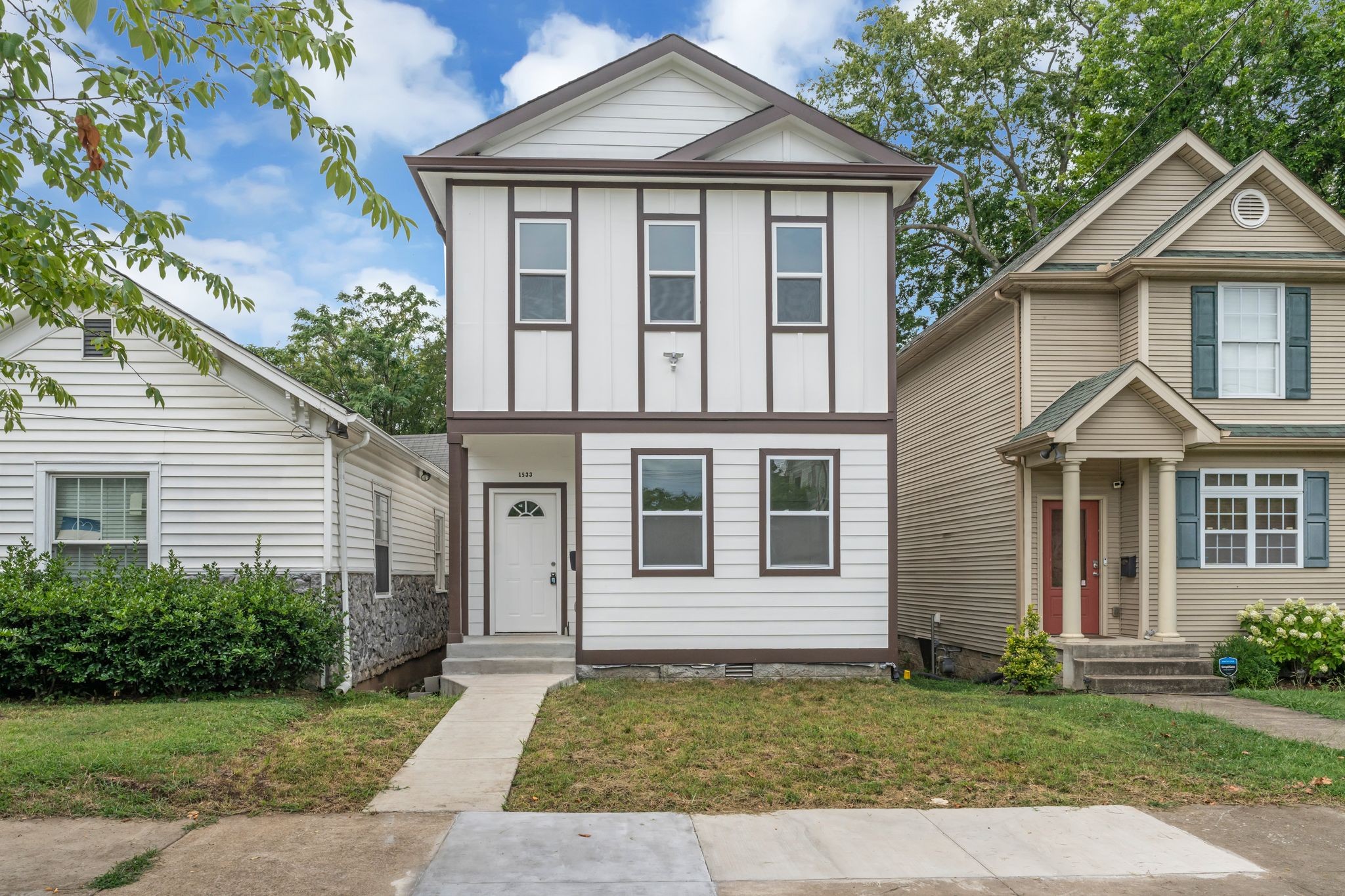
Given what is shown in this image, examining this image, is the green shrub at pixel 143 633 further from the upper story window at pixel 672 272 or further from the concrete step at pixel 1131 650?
the concrete step at pixel 1131 650

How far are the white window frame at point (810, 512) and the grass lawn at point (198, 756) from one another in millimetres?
4568

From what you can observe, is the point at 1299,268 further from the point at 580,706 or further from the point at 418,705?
the point at 418,705

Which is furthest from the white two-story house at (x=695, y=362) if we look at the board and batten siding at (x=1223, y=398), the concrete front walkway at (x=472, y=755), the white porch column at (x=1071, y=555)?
the board and batten siding at (x=1223, y=398)

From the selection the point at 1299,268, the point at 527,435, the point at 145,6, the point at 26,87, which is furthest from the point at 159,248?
the point at 1299,268

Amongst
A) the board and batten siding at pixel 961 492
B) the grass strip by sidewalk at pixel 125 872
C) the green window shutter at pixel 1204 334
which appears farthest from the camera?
the board and batten siding at pixel 961 492

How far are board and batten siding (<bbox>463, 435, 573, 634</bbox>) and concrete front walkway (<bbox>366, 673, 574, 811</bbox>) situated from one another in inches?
79.3

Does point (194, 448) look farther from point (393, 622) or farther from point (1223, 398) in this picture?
point (1223, 398)

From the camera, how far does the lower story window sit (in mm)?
11289

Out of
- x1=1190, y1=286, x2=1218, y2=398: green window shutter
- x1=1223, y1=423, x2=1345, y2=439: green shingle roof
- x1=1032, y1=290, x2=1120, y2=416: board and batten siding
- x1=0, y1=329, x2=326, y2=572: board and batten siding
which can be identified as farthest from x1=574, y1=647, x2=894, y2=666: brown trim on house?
x1=1190, y1=286, x2=1218, y2=398: green window shutter

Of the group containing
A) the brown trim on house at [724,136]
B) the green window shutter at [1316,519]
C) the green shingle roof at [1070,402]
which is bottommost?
the green window shutter at [1316,519]

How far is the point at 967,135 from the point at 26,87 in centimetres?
2377

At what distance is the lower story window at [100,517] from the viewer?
11.3 meters

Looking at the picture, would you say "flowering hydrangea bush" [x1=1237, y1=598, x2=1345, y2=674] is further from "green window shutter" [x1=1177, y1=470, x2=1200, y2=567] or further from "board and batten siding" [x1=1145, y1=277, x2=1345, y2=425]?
"board and batten siding" [x1=1145, y1=277, x2=1345, y2=425]

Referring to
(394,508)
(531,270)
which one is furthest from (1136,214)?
(394,508)
